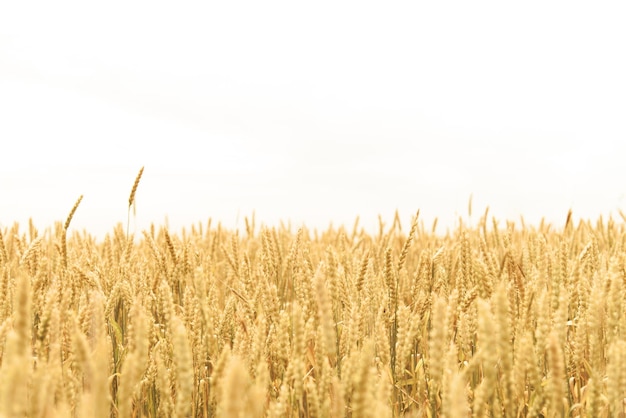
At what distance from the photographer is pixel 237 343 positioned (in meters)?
1.50

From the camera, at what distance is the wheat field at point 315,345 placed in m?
0.89

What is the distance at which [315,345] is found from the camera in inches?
50.5

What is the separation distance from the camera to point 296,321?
104cm

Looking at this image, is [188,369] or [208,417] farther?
[208,417]

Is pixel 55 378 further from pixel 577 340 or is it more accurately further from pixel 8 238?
pixel 8 238

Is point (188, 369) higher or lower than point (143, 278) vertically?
lower

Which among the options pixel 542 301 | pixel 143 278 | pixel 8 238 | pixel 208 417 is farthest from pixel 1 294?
pixel 8 238

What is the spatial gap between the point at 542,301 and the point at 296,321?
466mm

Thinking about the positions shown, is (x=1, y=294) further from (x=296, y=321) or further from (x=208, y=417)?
(x=296, y=321)

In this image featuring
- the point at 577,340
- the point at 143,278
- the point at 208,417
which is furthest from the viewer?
the point at 143,278

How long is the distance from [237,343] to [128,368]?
677mm

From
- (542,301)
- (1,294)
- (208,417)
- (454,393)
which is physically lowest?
(208,417)

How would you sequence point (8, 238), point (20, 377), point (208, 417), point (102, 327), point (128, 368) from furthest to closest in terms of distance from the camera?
point (8, 238) → point (208, 417) → point (102, 327) → point (128, 368) → point (20, 377)

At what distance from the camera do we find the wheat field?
2.93 ft
